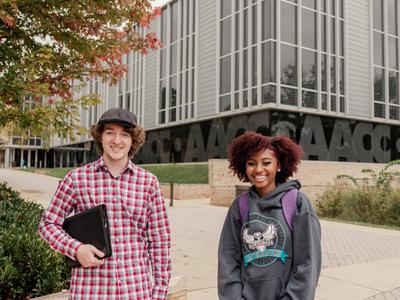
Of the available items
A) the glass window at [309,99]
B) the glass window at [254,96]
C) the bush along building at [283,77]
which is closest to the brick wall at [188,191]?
the bush along building at [283,77]

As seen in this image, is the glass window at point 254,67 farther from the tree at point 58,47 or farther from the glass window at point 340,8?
the tree at point 58,47

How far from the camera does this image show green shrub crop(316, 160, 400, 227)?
13.4 m

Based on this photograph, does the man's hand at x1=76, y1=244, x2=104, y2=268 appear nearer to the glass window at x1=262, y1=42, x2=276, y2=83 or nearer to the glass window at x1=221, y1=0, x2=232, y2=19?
the glass window at x1=262, y1=42, x2=276, y2=83

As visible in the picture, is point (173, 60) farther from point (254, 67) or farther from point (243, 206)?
point (243, 206)

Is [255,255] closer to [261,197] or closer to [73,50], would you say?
[261,197]

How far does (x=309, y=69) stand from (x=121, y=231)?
25697 mm

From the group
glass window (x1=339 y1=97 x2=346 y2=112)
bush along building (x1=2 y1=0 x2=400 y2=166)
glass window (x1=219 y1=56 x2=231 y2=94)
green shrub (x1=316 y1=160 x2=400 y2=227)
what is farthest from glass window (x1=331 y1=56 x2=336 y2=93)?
green shrub (x1=316 y1=160 x2=400 y2=227)

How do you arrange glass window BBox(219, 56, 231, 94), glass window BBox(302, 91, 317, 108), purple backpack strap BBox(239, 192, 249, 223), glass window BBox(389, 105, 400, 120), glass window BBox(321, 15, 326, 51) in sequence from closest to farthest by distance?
purple backpack strap BBox(239, 192, 249, 223)
glass window BBox(302, 91, 317, 108)
glass window BBox(321, 15, 326, 51)
glass window BBox(219, 56, 231, 94)
glass window BBox(389, 105, 400, 120)

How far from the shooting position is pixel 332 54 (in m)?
27.3

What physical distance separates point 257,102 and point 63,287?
21930mm

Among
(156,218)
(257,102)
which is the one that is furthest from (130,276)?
(257,102)

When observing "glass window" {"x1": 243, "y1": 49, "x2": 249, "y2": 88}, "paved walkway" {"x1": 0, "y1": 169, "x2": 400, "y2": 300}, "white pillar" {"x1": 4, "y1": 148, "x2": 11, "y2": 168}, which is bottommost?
"paved walkway" {"x1": 0, "y1": 169, "x2": 400, "y2": 300}

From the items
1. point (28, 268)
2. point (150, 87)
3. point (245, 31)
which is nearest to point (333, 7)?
point (245, 31)

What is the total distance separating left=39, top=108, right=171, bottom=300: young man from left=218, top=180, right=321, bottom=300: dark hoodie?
417mm
